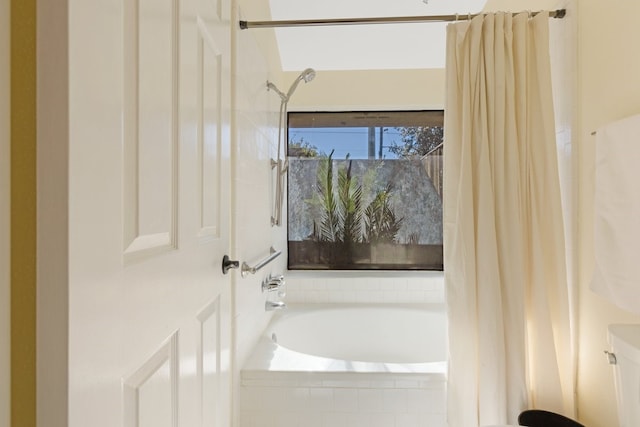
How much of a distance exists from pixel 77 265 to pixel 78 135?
170 mm

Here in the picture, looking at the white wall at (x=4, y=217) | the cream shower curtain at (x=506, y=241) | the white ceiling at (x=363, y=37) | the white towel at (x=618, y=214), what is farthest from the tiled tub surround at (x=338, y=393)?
the white ceiling at (x=363, y=37)

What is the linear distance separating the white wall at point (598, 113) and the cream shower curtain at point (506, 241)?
77 millimetres

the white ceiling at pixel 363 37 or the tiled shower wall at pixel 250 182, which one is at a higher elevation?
the white ceiling at pixel 363 37

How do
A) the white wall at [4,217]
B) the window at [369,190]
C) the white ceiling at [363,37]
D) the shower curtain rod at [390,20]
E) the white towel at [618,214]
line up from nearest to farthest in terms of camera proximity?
the white wall at [4,217] < the white towel at [618,214] < the shower curtain rod at [390,20] < the white ceiling at [363,37] < the window at [369,190]

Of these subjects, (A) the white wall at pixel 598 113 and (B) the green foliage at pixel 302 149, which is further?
(B) the green foliage at pixel 302 149

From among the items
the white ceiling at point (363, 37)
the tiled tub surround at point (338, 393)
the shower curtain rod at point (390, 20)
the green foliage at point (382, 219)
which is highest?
the white ceiling at point (363, 37)

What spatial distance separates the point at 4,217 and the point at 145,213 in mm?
237

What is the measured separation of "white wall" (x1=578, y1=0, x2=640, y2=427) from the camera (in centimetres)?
110

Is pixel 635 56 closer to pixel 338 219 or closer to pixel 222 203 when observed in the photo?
pixel 222 203

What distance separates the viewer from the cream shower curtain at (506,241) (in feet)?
4.51

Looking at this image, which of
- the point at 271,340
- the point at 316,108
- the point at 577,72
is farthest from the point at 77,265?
the point at 316,108

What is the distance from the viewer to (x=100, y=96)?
1.61 feet

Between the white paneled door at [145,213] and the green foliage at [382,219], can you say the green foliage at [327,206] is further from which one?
the white paneled door at [145,213]

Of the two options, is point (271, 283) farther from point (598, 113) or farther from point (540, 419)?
point (598, 113)
